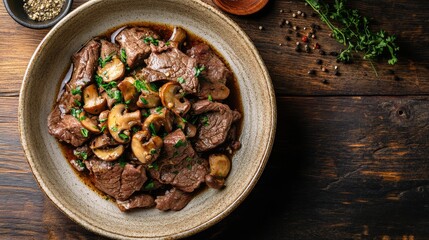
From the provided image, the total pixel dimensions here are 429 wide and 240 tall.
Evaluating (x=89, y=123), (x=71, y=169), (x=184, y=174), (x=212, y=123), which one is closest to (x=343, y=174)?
(x=212, y=123)

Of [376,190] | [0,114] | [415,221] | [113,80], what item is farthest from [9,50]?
[415,221]

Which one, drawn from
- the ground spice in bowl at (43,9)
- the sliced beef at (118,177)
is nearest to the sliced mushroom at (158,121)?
the sliced beef at (118,177)

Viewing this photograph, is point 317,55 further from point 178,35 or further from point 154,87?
point 154,87

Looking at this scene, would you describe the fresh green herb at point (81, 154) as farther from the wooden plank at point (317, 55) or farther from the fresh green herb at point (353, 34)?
the fresh green herb at point (353, 34)

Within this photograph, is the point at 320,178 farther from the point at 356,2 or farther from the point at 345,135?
the point at 356,2

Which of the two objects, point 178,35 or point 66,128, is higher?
point 178,35

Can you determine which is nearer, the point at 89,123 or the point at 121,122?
the point at 121,122
